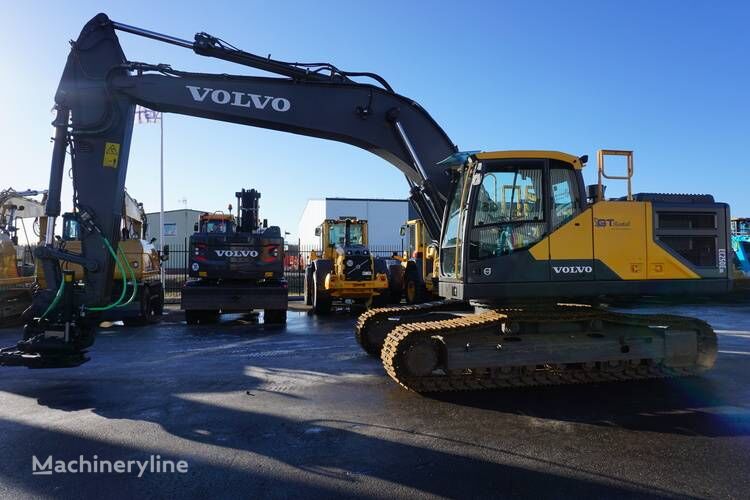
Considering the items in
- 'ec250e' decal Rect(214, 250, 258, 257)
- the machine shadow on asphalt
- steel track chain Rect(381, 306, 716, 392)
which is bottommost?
the machine shadow on asphalt

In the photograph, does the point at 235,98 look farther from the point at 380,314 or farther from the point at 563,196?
the point at 563,196

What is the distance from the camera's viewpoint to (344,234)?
1800cm

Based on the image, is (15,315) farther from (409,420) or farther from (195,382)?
(409,420)

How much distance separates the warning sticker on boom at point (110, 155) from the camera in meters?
7.31

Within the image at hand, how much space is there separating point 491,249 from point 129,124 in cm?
552

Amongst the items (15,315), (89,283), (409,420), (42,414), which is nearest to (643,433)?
(409,420)

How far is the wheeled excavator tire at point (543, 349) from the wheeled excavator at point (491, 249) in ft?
0.06

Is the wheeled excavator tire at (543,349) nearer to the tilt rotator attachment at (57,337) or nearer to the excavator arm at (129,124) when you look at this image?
the excavator arm at (129,124)

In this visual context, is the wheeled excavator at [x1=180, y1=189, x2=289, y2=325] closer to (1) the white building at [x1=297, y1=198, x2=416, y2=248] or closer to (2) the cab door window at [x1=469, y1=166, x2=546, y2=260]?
(2) the cab door window at [x1=469, y1=166, x2=546, y2=260]

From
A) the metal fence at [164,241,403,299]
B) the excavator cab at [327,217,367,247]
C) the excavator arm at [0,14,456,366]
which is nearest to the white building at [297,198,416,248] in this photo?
the metal fence at [164,241,403,299]

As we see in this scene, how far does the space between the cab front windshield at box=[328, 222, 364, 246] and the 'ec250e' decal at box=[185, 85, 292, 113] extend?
10.2m

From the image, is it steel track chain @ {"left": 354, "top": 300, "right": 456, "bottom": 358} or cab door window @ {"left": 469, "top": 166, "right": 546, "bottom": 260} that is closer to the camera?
cab door window @ {"left": 469, "top": 166, "right": 546, "bottom": 260}

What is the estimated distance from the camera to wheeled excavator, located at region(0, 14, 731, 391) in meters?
6.49

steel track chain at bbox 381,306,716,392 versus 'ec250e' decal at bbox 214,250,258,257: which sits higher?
'ec250e' decal at bbox 214,250,258,257
